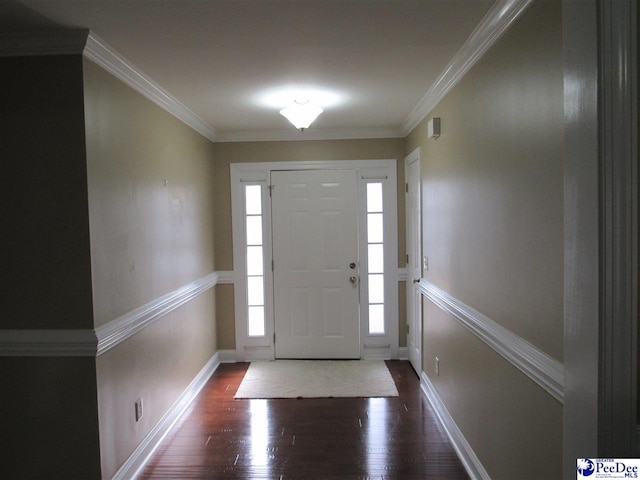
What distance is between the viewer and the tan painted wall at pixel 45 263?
2.27m

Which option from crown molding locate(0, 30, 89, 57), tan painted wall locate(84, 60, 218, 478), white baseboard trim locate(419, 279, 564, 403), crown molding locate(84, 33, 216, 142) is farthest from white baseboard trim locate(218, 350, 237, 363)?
crown molding locate(0, 30, 89, 57)

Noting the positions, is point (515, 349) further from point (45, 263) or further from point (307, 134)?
point (307, 134)

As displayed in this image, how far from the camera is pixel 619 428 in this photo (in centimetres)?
106

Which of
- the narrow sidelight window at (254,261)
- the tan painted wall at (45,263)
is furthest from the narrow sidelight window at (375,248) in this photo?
the tan painted wall at (45,263)

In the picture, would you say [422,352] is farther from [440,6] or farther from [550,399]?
[440,6]

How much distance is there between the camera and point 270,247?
502 cm

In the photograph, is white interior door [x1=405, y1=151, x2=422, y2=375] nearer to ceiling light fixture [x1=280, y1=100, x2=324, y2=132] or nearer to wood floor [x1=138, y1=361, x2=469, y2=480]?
wood floor [x1=138, y1=361, x2=469, y2=480]

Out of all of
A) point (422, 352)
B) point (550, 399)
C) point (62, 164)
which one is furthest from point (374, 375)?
point (62, 164)

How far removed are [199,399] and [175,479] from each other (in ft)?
4.21

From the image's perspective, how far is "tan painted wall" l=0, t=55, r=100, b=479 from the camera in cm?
227

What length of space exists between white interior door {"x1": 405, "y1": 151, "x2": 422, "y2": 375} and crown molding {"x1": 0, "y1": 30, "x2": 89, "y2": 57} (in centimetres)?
281

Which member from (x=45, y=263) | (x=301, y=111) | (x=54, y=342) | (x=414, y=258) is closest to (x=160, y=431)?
(x=54, y=342)

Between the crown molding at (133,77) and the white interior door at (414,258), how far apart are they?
207 centimetres

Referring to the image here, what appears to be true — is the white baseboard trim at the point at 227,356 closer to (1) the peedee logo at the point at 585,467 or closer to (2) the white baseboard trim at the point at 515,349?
(2) the white baseboard trim at the point at 515,349
